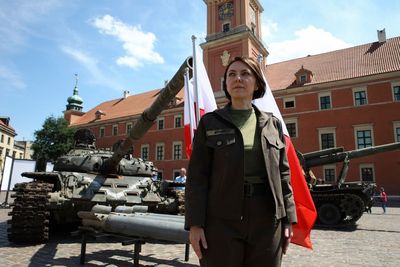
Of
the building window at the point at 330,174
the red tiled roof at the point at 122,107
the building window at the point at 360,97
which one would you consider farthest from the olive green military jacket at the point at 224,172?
the red tiled roof at the point at 122,107

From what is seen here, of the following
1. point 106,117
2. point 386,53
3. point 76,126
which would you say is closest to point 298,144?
point 386,53

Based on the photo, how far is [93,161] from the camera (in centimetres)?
840

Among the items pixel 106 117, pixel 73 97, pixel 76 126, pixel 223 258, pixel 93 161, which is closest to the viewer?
pixel 223 258

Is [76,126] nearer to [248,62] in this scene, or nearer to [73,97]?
[73,97]

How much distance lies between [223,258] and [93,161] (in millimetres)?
6986

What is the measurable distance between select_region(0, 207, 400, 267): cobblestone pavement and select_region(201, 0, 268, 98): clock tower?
26.4 meters

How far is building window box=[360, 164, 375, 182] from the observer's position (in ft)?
85.5

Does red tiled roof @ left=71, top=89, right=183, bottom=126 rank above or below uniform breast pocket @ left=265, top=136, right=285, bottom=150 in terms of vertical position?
above

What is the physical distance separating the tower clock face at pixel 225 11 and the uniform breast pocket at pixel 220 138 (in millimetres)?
36339

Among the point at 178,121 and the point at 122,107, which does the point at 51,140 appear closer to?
the point at 122,107

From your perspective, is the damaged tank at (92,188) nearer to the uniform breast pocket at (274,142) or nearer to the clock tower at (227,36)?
the uniform breast pocket at (274,142)

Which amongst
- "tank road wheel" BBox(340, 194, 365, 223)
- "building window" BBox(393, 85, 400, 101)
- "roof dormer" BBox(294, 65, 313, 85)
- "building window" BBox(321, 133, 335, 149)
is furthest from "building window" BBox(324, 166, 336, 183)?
"tank road wheel" BBox(340, 194, 365, 223)

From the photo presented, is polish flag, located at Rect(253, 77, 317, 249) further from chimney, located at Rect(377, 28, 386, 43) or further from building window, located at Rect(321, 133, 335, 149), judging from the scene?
chimney, located at Rect(377, 28, 386, 43)

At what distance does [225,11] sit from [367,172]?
2175cm
